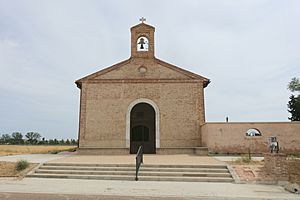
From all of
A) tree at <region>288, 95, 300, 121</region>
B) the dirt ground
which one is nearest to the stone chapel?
the dirt ground

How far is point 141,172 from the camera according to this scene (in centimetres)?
1049

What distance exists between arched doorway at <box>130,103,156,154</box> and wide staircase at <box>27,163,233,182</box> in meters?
7.85

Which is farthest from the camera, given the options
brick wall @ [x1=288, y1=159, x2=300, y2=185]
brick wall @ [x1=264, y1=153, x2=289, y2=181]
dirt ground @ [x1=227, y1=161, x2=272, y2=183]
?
dirt ground @ [x1=227, y1=161, x2=272, y2=183]

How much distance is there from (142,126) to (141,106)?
59.2 inches

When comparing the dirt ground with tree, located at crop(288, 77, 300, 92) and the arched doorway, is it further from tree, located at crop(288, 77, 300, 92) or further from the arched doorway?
tree, located at crop(288, 77, 300, 92)

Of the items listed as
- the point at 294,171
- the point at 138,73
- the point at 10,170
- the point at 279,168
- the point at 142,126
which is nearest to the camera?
the point at 279,168

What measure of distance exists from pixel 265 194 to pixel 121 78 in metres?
Result: 13.7

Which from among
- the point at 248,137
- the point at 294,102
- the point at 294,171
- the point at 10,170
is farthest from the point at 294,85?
the point at 10,170

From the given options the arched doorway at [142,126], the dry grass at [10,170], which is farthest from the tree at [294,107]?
the dry grass at [10,170]

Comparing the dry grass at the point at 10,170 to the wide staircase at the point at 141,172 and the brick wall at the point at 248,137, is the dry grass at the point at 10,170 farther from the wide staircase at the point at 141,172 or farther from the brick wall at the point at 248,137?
the brick wall at the point at 248,137

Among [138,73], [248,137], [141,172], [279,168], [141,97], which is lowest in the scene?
[141,172]

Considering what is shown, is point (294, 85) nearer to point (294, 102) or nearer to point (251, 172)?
point (294, 102)

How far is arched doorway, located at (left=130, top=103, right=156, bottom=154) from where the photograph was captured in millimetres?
19203

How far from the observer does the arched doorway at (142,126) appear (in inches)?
756
